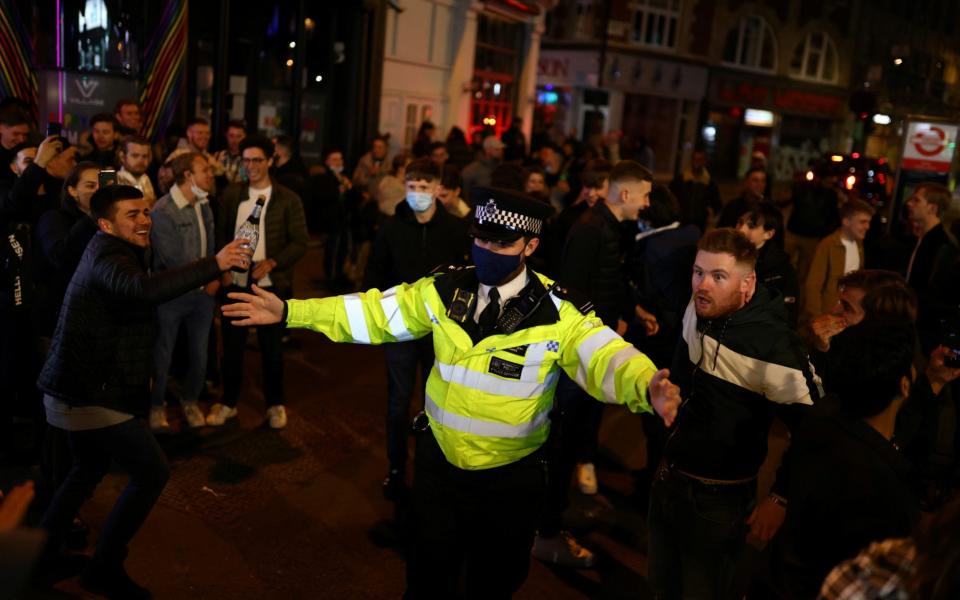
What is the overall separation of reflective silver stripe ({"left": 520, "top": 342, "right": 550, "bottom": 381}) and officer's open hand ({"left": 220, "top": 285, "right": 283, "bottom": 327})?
0.97 m

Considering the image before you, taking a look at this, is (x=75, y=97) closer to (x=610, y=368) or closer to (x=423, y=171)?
(x=423, y=171)

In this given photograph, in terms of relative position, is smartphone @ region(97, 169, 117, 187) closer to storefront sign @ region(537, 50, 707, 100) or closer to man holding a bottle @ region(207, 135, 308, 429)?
man holding a bottle @ region(207, 135, 308, 429)

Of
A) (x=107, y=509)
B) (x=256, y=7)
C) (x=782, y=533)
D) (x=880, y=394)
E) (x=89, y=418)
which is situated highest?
(x=256, y=7)

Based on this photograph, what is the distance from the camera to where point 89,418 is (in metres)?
4.09

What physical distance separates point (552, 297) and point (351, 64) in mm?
12978

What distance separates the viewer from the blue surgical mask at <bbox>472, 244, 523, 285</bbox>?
3.47 m

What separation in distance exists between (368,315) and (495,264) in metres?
0.57

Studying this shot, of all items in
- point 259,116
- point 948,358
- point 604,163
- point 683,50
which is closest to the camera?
point 948,358

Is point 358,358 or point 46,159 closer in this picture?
point 46,159

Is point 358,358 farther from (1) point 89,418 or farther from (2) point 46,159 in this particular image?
(1) point 89,418

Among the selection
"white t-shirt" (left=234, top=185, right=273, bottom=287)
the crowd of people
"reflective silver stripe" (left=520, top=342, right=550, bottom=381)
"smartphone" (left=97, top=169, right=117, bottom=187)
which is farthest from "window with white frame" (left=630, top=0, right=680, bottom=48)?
"reflective silver stripe" (left=520, top=342, right=550, bottom=381)

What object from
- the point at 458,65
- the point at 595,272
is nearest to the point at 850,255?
the point at 595,272

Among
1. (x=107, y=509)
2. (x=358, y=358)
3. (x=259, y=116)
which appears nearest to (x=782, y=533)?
(x=107, y=509)

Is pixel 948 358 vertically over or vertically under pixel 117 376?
over
